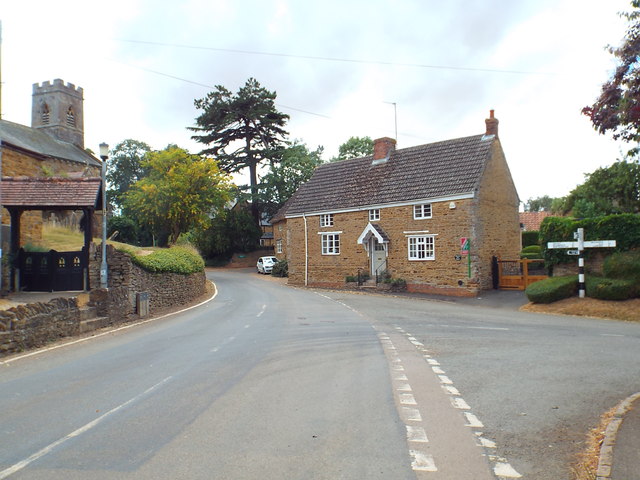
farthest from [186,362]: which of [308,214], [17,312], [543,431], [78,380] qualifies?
[308,214]

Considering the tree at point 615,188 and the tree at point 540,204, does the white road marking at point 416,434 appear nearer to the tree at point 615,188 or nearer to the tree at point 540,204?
the tree at point 615,188

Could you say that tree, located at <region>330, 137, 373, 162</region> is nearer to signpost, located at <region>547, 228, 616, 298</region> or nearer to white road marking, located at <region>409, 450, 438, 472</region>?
signpost, located at <region>547, 228, 616, 298</region>

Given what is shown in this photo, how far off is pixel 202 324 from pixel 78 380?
7.79 metres

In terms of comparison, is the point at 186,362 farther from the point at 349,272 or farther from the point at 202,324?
the point at 349,272

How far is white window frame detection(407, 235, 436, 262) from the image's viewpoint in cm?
2925

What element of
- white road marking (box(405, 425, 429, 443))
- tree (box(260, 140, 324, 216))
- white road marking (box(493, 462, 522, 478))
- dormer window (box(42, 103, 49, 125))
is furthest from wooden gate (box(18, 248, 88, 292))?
dormer window (box(42, 103, 49, 125))

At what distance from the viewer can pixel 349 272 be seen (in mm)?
33688

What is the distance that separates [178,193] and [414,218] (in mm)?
19537

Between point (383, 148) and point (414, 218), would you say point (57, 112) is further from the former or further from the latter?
point (414, 218)

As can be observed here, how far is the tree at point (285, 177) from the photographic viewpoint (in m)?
55.0

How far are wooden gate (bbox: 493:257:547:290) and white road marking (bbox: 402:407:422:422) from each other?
73.0 ft

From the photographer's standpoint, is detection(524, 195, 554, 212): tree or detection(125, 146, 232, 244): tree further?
detection(524, 195, 554, 212): tree

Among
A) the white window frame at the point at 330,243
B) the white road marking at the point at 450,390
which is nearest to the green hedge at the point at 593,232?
the white window frame at the point at 330,243

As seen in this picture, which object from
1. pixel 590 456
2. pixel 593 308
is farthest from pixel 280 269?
pixel 590 456
